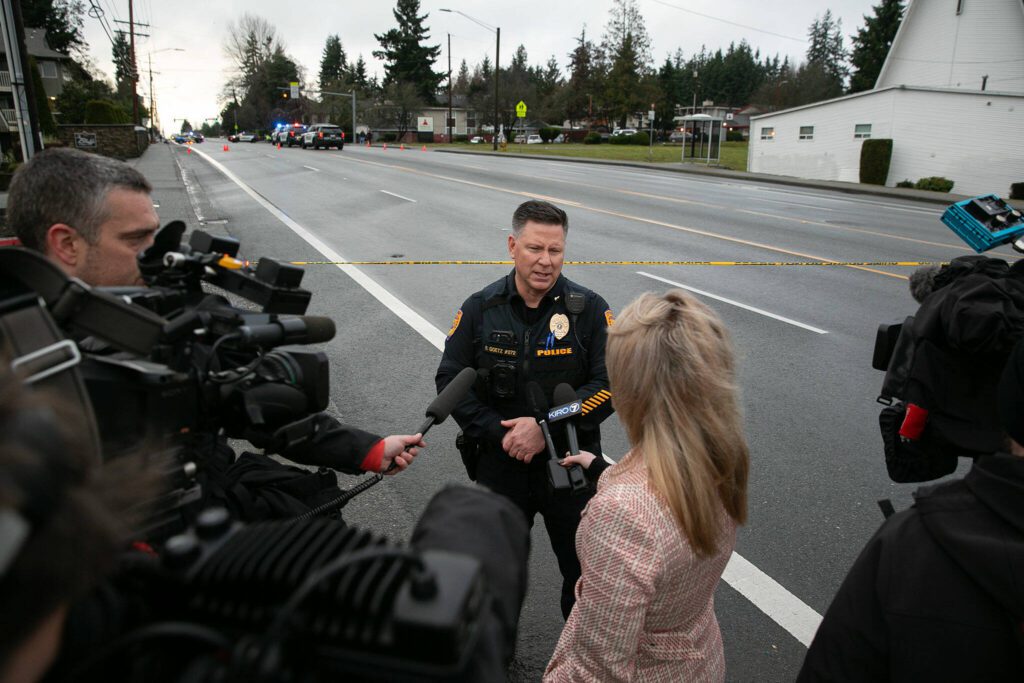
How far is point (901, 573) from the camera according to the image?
1.49m

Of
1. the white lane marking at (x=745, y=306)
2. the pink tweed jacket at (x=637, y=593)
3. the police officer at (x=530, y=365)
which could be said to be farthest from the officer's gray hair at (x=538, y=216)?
the white lane marking at (x=745, y=306)

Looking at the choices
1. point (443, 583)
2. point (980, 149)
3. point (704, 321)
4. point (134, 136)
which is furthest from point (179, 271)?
point (134, 136)

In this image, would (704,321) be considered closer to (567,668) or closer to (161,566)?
(567,668)

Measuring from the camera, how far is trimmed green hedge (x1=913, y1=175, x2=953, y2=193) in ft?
84.1

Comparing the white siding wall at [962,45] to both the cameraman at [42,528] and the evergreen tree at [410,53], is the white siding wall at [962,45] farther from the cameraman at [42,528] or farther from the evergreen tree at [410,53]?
the evergreen tree at [410,53]

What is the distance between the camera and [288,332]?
1667 mm

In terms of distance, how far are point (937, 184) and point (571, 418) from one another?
28.6m

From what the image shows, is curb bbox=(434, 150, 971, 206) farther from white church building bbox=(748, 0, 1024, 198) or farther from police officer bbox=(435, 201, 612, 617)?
police officer bbox=(435, 201, 612, 617)

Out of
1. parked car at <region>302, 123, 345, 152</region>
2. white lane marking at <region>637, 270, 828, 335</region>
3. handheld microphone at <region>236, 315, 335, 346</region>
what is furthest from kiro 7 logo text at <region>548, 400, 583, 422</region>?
parked car at <region>302, 123, 345, 152</region>

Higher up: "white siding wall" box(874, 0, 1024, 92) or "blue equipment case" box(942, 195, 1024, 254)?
"white siding wall" box(874, 0, 1024, 92)

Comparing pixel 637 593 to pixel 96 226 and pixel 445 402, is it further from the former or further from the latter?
pixel 96 226

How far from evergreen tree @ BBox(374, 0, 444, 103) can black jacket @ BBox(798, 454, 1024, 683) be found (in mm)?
100886

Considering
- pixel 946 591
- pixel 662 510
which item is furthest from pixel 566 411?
pixel 946 591

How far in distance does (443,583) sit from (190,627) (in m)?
0.31
